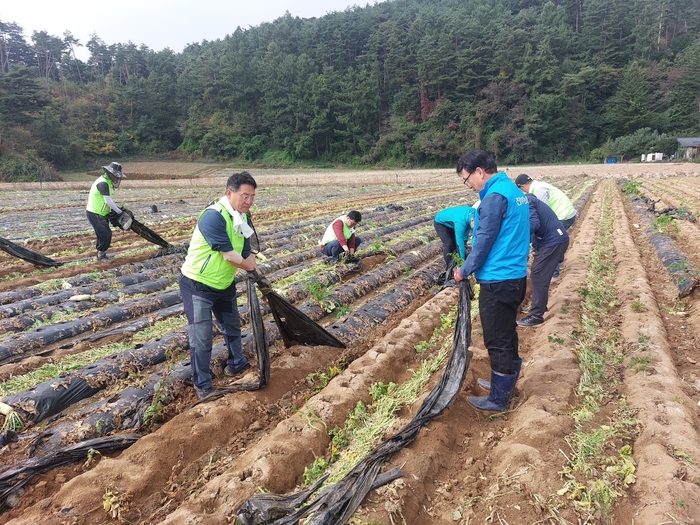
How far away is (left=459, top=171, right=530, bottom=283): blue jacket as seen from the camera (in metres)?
2.95

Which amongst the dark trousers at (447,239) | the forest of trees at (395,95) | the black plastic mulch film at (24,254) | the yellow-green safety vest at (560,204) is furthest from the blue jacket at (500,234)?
the forest of trees at (395,95)

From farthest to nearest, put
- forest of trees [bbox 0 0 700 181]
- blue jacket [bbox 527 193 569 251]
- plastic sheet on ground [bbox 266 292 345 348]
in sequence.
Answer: forest of trees [bbox 0 0 700 181], blue jacket [bbox 527 193 569 251], plastic sheet on ground [bbox 266 292 345 348]

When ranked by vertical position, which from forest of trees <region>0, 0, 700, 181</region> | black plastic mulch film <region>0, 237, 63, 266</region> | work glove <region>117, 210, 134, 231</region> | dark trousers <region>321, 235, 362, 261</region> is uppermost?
forest of trees <region>0, 0, 700, 181</region>

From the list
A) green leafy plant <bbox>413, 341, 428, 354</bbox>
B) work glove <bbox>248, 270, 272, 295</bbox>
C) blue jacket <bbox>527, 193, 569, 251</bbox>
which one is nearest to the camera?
work glove <bbox>248, 270, 272, 295</bbox>

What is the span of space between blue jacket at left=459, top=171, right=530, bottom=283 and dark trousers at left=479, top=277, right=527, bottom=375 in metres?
0.07

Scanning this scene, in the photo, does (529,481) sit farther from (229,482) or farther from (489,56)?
(489,56)

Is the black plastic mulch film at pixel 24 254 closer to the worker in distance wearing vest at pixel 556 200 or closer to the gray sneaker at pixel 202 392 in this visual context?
the gray sneaker at pixel 202 392

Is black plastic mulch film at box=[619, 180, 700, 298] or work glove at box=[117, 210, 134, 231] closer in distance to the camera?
black plastic mulch film at box=[619, 180, 700, 298]

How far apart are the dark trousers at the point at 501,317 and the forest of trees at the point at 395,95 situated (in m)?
41.5

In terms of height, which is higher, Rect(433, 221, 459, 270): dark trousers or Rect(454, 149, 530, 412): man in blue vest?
Rect(454, 149, 530, 412): man in blue vest

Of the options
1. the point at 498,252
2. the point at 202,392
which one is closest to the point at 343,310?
the point at 202,392

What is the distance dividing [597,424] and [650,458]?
465mm

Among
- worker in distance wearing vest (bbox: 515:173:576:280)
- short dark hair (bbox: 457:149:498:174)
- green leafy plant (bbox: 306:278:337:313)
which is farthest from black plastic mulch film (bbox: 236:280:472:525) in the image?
worker in distance wearing vest (bbox: 515:173:576:280)

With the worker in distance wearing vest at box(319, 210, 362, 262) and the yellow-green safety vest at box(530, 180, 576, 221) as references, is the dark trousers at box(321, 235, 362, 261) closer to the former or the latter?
the worker in distance wearing vest at box(319, 210, 362, 262)
